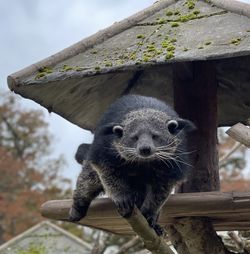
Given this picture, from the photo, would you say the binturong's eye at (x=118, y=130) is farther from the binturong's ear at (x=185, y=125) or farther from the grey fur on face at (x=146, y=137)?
the binturong's ear at (x=185, y=125)

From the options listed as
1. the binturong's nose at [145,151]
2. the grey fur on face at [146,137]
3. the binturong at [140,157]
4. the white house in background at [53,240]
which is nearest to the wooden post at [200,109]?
the binturong at [140,157]

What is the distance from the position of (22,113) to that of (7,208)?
336 cm

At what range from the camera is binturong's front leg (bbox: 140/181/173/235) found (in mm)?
4074

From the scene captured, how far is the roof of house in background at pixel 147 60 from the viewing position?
424cm

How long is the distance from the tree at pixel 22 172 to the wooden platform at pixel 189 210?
467 inches

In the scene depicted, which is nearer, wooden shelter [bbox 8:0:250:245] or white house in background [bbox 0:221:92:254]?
wooden shelter [bbox 8:0:250:245]

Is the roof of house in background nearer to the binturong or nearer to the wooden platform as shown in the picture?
the binturong

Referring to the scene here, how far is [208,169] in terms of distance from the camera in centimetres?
475

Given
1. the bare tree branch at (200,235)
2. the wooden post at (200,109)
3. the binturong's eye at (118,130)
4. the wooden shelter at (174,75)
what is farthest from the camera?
the wooden post at (200,109)

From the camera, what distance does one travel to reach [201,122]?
480cm

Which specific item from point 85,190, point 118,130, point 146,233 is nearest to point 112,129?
point 118,130

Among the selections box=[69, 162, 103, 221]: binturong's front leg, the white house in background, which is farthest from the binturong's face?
the white house in background

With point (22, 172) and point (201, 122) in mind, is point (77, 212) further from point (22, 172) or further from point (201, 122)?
point (22, 172)

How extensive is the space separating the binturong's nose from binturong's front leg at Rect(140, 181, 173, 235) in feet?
1.04
